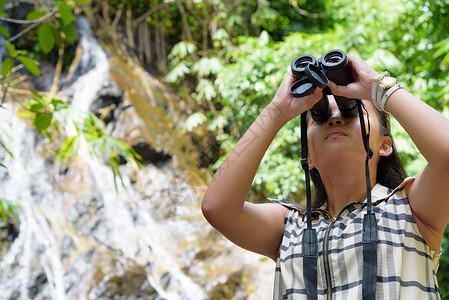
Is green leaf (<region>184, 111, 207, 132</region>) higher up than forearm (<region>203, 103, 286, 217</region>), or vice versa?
forearm (<region>203, 103, 286, 217</region>)

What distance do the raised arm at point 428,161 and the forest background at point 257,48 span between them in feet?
3.00

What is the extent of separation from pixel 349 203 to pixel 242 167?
213 millimetres

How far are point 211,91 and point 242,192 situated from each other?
422cm

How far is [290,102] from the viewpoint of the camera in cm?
92

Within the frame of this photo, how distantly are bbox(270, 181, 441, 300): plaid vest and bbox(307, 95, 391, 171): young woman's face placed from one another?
9 cm

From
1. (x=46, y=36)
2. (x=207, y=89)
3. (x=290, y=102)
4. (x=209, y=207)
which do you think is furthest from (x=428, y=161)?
(x=207, y=89)

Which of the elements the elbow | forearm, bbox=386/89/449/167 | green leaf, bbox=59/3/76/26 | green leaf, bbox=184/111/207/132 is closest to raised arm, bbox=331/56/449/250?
forearm, bbox=386/89/449/167

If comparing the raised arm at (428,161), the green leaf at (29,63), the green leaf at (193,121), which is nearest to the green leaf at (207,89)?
the green leaf at (193,121)

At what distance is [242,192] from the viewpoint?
0.92 m

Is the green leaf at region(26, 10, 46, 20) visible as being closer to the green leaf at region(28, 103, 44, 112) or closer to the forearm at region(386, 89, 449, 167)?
the green leaf at region(28, 103, 44, 112)

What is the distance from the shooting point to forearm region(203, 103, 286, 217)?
0.91 meters

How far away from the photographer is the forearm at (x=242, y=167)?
91 cm

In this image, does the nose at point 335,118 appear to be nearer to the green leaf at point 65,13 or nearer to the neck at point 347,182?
the neck at point 347,182

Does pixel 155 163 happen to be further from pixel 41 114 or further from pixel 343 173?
pixel 343 173
